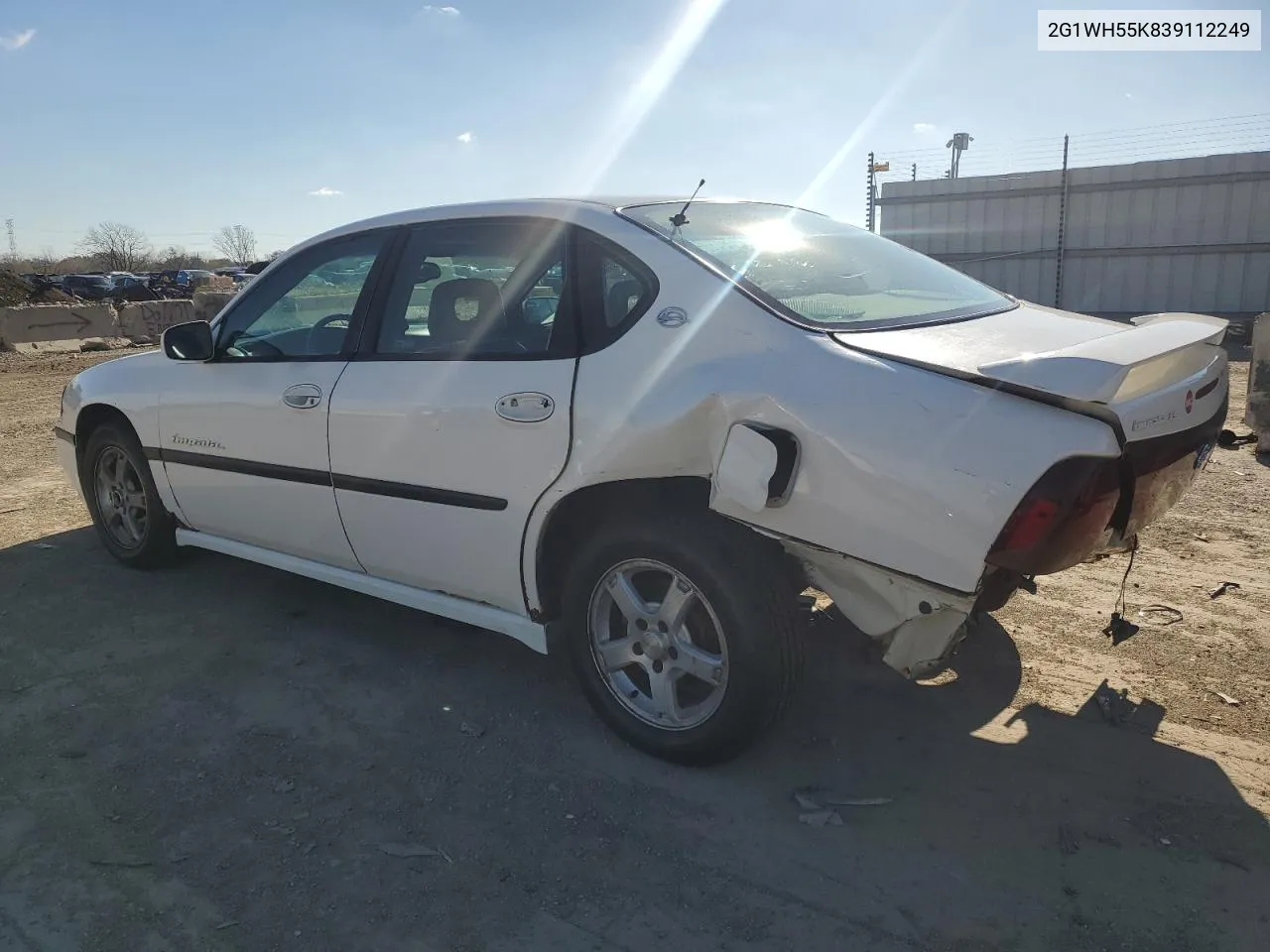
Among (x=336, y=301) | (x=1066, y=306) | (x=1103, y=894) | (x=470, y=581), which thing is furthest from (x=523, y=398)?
(x=1066, y=306)

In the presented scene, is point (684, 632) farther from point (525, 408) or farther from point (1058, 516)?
point (1058, 516)

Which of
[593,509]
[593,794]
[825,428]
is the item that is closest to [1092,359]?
[825,428]

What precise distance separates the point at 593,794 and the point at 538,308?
160 cm

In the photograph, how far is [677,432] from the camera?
268 centimetres

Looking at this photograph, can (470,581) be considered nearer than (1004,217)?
Yes

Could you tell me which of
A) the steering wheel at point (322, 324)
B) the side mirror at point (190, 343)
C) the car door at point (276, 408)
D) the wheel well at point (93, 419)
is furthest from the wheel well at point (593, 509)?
the wheel well at point (93, 419)

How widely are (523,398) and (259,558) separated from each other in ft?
5.99

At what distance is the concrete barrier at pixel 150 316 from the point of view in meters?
19.5

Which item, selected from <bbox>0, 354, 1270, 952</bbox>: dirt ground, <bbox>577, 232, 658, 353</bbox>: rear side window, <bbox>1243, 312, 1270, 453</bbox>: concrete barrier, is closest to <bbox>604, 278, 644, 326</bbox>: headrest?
<bbox>577, 232, 658, 353</bbox>: rear side window

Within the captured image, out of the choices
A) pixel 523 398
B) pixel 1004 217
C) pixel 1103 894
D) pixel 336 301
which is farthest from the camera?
pixel 1004 217

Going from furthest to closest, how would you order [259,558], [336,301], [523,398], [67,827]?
1. [259,558]
2. [336,301]
3. [523,398]
4. [67,827]

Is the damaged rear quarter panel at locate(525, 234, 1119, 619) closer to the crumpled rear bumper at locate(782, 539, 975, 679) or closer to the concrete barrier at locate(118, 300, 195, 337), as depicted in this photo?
the crumpled rear bumper at locate(782, 539, 975, 679)

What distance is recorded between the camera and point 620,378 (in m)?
2.81

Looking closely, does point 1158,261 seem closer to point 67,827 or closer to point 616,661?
point 616,661
